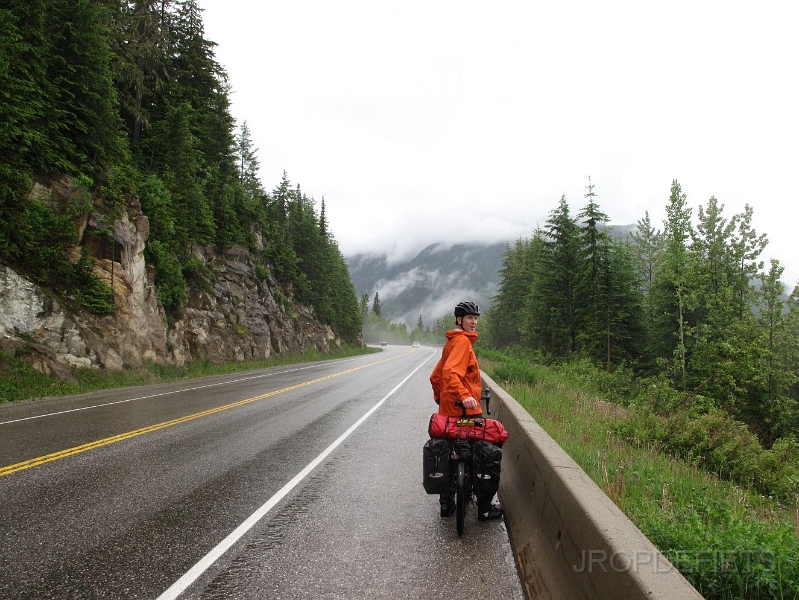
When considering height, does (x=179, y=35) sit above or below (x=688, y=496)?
above

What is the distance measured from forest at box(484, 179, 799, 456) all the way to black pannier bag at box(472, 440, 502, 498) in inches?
766

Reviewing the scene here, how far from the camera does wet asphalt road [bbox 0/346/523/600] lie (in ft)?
11.5

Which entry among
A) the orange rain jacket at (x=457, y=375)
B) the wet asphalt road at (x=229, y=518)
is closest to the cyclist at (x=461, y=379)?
the orange rain jacket at (x=457, y=375)

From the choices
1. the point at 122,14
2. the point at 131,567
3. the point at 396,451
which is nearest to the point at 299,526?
the point at 131,567

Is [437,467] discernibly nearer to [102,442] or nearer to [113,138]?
[102,442]

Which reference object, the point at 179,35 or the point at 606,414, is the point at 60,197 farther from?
the point at 179,35

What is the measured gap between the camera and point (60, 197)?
1759 centimetres

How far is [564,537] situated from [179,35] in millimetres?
40325

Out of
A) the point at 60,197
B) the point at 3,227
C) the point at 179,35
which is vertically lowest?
the point at 3,227

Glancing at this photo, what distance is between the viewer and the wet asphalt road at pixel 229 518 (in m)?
3.51

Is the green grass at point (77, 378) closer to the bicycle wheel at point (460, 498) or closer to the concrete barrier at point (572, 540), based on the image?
the bicycle wheel at point (460, 498)

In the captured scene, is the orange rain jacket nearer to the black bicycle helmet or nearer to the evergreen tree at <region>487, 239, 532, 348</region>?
the black bicycle helmet

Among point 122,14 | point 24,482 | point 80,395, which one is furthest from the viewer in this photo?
point 122,14

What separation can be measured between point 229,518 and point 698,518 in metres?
4.06
